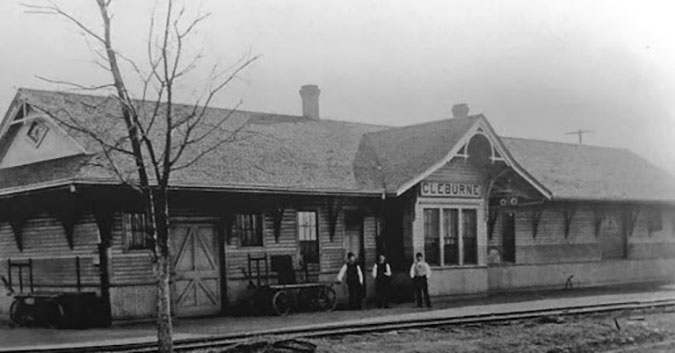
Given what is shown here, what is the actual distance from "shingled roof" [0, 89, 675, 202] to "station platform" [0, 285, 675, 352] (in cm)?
279

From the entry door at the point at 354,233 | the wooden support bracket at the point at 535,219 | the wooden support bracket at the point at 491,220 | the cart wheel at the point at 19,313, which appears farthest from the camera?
the wooden support bracket at the point at 535,219

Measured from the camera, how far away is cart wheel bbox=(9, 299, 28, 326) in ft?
65.6

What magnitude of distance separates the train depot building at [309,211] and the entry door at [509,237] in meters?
0.04

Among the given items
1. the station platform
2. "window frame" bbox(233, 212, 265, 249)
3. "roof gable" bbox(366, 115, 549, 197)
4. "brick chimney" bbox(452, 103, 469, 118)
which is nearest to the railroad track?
the station platform

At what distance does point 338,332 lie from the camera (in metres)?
16.5

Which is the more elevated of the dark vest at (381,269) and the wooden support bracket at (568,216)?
the wooden support bracket at (568,216)

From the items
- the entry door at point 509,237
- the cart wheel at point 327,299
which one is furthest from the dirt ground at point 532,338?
the entry door at point 509,237

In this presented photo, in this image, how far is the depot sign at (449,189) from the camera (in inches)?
975

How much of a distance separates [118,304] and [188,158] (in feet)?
12.1

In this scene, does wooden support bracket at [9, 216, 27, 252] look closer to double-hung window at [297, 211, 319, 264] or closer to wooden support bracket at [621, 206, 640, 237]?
double-hung window at [297, 211, 319, 264]

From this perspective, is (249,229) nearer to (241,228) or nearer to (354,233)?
(241,228)

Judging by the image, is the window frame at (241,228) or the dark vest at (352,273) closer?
the window frame at (241,228)

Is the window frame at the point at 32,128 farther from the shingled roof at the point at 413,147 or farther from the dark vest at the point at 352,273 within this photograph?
the shingled roof at the point at 413,147

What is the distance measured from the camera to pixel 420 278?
896 inches
